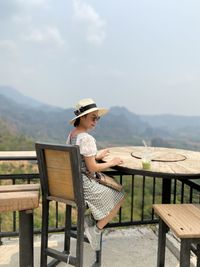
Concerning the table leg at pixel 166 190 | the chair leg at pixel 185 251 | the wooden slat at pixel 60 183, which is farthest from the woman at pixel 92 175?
the table leg at pixel 166 190

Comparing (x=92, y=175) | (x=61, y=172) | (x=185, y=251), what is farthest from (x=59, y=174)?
(x=185, y=251)

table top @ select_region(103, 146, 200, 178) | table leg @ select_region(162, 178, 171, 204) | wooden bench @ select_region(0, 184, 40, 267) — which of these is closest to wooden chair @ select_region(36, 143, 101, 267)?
wooden bench @ select_region(0, 184, 40, 267)

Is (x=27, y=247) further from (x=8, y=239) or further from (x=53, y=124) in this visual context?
(x=53, y=124)

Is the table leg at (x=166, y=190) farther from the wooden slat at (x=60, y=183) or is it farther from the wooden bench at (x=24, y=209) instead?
the wooden bench at (x=24, y=209)

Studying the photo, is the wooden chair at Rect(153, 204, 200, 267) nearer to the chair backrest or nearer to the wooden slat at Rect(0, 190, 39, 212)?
the chair backrest

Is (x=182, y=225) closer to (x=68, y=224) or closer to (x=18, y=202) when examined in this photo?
(x=18, y=202)

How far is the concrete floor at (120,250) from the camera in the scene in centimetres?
257

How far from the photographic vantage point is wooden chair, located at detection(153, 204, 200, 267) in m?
1.62

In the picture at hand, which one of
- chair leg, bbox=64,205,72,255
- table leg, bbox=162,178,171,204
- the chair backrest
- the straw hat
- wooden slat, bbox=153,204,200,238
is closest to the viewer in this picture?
wooden slat, bbox=153,204,200,238

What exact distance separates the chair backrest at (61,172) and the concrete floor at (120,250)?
75cm

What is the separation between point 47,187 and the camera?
218 centimetres

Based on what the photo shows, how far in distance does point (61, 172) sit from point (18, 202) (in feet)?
1.11

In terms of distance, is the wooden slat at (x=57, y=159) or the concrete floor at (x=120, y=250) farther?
the concrete floor at (x=120, y=250)

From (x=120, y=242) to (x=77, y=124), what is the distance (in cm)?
140
